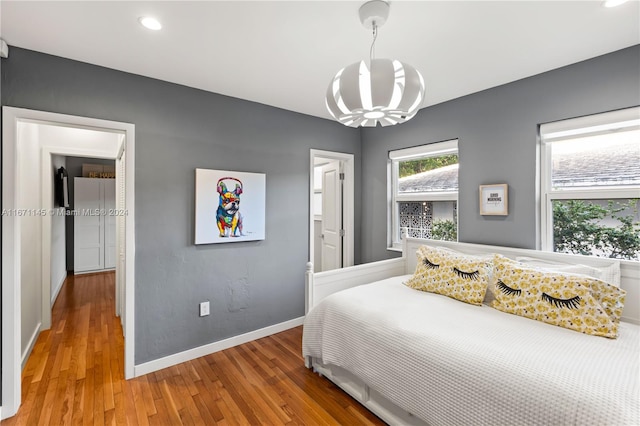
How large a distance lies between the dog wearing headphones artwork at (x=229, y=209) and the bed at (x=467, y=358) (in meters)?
0.98

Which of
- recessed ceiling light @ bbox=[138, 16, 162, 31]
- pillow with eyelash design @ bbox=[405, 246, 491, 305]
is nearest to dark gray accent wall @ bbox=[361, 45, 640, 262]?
pillow with eyelash design @ bbox=[405, 246, 491, 305]

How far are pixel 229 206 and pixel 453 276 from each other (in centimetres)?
208

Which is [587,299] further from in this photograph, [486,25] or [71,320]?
[71,320]

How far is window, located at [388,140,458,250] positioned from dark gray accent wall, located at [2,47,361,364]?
115cm

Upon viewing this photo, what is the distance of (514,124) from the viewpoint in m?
2.52

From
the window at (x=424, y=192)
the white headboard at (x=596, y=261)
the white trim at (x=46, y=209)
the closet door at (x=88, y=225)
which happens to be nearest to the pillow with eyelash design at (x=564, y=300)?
the white headboard at (x=596, y=261)

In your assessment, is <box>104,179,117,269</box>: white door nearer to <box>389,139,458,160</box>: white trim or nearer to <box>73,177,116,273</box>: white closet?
<box>73,177,116,273</box>: white closet

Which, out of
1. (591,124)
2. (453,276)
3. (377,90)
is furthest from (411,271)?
(377,90)

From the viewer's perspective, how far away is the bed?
3.88 feet

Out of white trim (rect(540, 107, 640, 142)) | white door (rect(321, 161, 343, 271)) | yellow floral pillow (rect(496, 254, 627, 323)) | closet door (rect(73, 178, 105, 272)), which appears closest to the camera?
yellow floral pillow (rect(496, 254, 627, 323))

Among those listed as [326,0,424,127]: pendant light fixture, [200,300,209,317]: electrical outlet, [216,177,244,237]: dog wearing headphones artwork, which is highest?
[326,0,424,127]: pendant light fixture

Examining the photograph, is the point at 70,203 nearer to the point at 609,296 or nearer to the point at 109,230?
the point at 109,230

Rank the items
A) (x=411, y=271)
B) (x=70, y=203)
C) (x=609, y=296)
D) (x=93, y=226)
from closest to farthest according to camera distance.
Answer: (x=609, y=296) → (x=411, y=271) → (x=70, y=203) → (x=93, y=226)

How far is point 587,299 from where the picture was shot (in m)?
1.67
